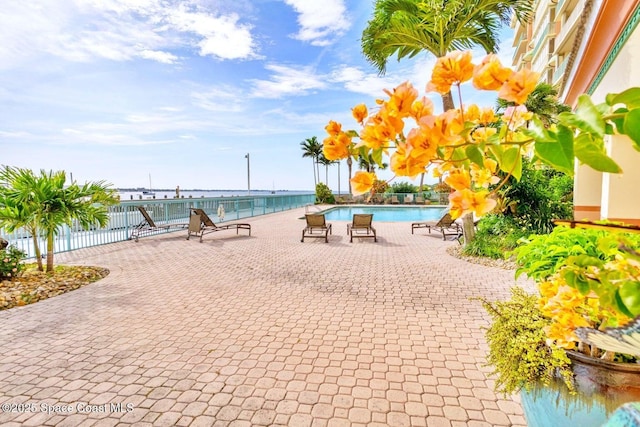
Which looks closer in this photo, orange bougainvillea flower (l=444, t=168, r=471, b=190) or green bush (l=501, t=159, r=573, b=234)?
orange bougainvillea flower (l=444, t=168, r=471, b=190)

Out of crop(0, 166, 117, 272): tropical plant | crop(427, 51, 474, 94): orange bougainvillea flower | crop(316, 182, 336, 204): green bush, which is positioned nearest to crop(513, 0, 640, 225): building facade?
crop(427, 51, 474, 94): orange bougainvillea flower

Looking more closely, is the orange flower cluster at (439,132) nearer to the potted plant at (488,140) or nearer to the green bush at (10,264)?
the potted plant at (488,140)

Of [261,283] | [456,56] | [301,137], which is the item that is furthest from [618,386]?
[301,137]

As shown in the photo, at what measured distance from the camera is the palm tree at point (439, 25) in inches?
298

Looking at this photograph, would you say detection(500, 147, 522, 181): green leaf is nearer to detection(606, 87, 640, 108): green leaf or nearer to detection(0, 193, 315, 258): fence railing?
detection(606, 87, 640, 108): green leaf

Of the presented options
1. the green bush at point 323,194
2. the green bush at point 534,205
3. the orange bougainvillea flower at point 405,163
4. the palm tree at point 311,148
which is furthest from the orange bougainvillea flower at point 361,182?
the palm tree at point 311,148

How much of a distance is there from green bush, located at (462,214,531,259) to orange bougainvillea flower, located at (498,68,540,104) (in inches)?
300

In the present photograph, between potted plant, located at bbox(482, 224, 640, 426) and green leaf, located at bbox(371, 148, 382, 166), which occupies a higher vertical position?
green leaf, located at bbox(371, 148, 382, 166)

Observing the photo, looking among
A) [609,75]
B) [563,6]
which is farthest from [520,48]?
[609,75]

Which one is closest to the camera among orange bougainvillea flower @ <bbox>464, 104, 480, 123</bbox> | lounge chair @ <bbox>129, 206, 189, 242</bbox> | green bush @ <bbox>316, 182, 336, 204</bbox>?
orange bougainvillea flower @ <bbox>464, 104, 480, 123</bbox>

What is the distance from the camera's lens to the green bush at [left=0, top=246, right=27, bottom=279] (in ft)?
17.6

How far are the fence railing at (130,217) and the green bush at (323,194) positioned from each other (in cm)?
1054

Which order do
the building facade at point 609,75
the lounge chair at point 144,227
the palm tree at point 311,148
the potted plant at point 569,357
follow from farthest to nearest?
the palm tree at point 311,148
the lounge chair at point 144,227
the building facade at point 609,75
the potted plant at point 569,357

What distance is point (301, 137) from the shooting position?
153ft
